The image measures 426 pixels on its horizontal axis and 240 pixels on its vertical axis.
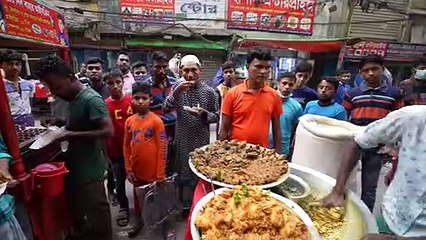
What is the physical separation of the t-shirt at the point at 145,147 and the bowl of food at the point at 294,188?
1481 mm

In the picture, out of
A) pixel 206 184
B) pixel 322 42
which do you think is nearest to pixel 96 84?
pixel 206 184

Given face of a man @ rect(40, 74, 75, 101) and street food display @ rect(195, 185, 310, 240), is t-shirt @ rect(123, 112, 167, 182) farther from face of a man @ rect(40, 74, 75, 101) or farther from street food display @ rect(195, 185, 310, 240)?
street food display @ rect(195, 185, 310, 240)

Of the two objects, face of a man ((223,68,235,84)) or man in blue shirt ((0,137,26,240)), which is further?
face of a man ((223,68,235,84))

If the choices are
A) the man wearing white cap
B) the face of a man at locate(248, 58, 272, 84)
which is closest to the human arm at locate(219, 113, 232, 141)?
the man wearing white cap

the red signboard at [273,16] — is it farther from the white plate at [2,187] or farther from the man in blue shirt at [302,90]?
the white plate at [2,187]

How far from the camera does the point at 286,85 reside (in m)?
3.69

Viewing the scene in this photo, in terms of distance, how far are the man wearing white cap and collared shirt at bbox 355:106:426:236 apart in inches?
76.7

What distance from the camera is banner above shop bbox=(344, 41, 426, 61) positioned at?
969 cm

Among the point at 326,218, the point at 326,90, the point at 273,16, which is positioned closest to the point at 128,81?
the point at 326,90

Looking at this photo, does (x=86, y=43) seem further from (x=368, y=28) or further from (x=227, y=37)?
(x=368, y=28)

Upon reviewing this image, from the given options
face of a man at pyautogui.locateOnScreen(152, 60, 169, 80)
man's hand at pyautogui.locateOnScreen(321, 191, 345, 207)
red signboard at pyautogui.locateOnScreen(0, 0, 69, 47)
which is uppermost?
red signboard at pyautogui.locateOnScreen(0, 0, 69, 47)

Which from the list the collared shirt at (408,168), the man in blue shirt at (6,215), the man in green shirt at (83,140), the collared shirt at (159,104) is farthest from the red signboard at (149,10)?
the collared shirt at (408,168)

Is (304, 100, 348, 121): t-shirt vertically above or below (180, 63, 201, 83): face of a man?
below

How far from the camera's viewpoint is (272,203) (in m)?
1.65
